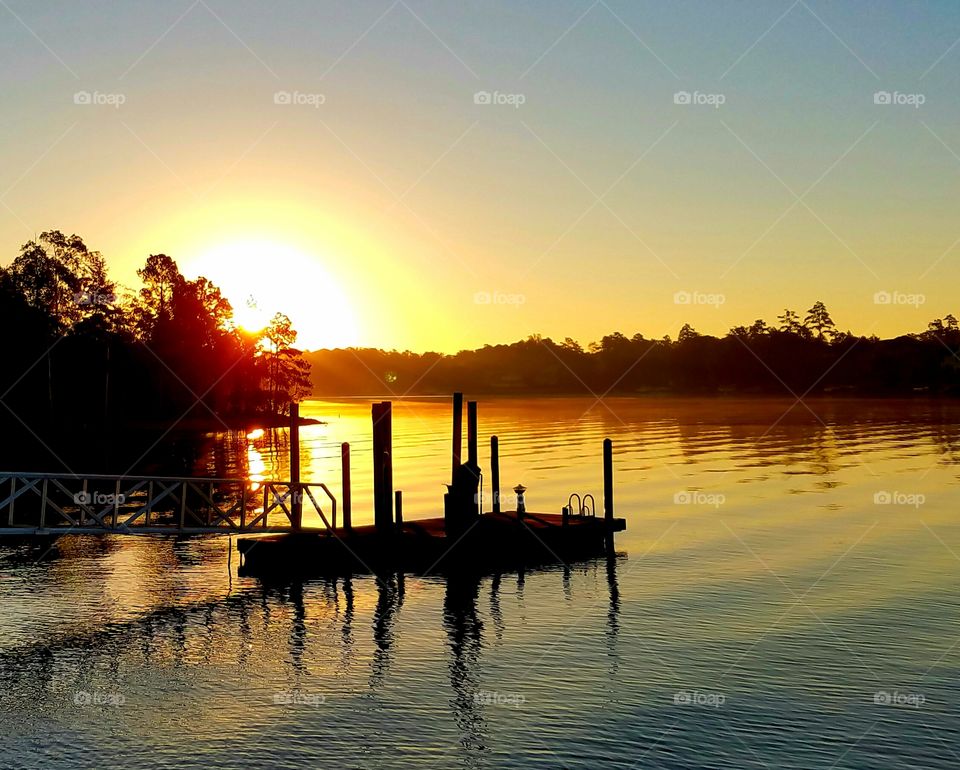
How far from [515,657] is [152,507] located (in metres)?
25.9

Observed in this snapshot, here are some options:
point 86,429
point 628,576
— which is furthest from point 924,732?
point 86,429

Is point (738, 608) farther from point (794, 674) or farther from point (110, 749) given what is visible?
point (110, 749)

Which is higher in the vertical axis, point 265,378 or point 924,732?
point 265,378

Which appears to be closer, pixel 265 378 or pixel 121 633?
pixel 121 633

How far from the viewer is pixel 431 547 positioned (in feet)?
122

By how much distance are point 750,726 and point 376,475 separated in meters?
20.2

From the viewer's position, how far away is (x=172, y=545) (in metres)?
42.6

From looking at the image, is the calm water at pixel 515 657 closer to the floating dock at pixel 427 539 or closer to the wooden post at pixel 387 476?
the floating dock at pixel 427 539

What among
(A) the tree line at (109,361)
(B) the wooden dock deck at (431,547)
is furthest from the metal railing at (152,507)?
(A) the tree line at (109,361)

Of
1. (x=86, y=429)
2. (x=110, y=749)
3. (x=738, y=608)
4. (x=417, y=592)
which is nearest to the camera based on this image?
(x=110, y=749)

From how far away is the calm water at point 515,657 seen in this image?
19.9 meters

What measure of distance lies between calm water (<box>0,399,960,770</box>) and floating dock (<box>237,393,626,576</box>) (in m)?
1.26

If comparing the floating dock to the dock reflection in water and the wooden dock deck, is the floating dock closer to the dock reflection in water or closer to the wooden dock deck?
the wooden dock deck

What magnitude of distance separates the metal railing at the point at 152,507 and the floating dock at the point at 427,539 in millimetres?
1116
